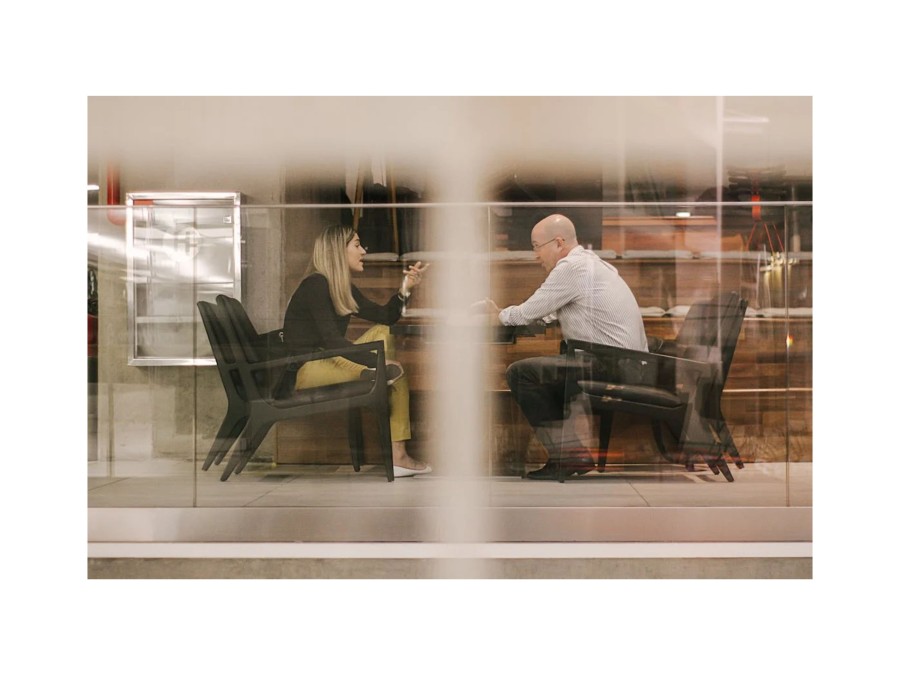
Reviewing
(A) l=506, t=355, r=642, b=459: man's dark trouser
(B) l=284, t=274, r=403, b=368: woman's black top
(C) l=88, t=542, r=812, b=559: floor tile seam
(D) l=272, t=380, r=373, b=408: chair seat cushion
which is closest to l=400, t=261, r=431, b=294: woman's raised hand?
(B) l=284, t=274, r=403, b=368: woman's black top

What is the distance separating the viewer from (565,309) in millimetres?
3375

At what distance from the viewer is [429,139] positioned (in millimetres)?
3359

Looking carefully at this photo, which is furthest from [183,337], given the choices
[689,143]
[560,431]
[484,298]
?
[689,143]

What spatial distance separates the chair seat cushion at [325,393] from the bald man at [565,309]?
620mm

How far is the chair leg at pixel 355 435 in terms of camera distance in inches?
133

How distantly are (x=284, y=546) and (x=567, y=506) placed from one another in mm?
1192

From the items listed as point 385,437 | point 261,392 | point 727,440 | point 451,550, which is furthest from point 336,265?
point 727,440

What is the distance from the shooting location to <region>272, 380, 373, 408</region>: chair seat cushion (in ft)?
11.1

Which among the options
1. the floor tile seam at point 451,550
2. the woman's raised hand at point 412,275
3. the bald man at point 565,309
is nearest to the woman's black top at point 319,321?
the woman's raised hand at point 412,275

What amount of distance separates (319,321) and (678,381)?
1513 millimetres

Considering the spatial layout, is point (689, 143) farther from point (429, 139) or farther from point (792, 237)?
point (429, 139)

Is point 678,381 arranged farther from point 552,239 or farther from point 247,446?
point 247,446

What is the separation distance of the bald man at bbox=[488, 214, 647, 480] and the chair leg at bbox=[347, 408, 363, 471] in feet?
2.13

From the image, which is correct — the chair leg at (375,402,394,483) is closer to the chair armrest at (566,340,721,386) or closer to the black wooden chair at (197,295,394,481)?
the black wooden chair at (197,295,394,481)
